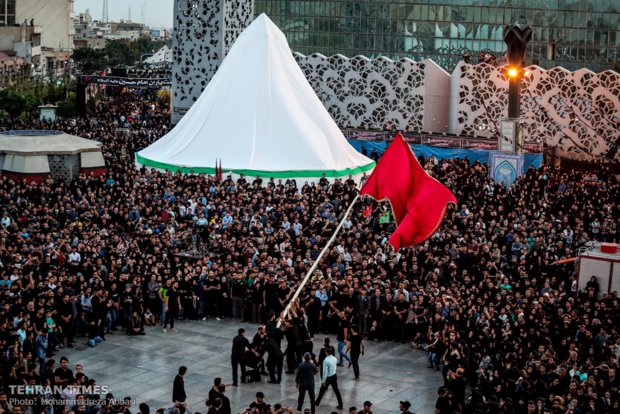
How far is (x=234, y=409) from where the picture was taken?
19.0 m

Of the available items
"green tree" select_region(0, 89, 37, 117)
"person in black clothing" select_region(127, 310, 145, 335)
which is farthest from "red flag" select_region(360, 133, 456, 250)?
"green tree" select_region(0, 89, 37, 117)

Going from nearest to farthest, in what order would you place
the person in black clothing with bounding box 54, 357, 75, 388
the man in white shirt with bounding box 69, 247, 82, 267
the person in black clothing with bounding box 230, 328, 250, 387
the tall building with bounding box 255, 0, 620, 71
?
1. the person in black clothing with bounding box 54, 357, 75, 388
2. the person in black clothing with bounding box 230, 328, 250, 387
3. the man in white shirt with bounding box 69, 247, 82, 267
4. the tall building with bounding box 255, 0, 620, 71

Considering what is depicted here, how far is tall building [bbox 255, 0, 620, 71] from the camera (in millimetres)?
70750

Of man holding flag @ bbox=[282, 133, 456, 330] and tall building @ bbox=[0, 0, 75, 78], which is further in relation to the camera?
tall building @ bbox=[0, 0, 75, 78]

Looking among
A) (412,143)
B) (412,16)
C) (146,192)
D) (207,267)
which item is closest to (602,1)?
(412,16)

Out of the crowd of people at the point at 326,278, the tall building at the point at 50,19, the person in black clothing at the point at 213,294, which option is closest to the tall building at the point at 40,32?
the tall building at the point at 50,19

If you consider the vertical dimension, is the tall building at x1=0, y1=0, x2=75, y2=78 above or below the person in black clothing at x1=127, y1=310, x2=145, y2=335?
above

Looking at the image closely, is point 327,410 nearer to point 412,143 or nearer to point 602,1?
point 412,143

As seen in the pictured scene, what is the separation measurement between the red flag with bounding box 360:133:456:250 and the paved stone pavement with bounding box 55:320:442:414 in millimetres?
3036

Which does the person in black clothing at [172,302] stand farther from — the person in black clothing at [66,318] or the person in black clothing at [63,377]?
the person in black clothing at [63,377]

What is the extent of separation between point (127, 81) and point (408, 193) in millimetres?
37083

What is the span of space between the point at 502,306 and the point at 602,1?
2080 inches

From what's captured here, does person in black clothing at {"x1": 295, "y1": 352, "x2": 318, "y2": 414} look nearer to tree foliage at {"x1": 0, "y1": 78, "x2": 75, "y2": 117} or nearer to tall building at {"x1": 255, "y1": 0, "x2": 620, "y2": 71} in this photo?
tree foliage at {"x1": 0, "y1": 78, "x2": 75, "y2": 117}

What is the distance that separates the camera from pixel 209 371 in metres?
21.1
